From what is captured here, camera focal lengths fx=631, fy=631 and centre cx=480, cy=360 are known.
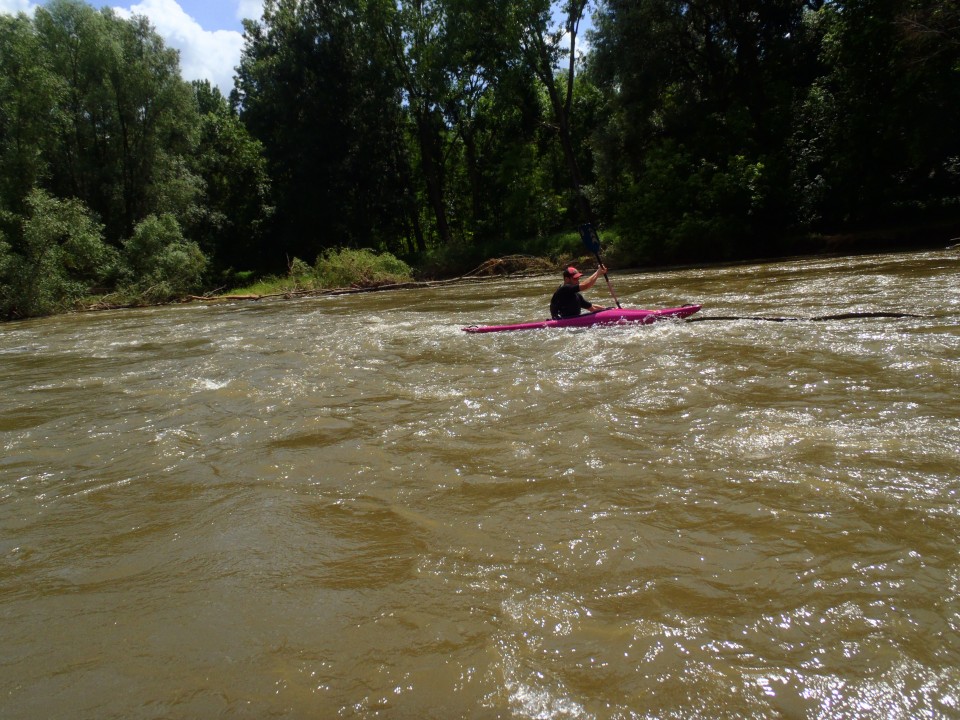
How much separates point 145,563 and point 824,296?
9228 mm

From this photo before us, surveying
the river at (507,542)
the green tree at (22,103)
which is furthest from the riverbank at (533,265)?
the river at (507,542)

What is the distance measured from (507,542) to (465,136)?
1180 inches

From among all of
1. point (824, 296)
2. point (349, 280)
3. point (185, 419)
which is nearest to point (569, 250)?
point (349, 280)

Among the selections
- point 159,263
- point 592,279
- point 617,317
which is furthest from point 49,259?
point 617,317

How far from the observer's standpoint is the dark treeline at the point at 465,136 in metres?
17.2

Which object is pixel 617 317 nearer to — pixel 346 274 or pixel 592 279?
pixel 592 279

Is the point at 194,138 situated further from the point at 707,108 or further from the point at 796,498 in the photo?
the point at 796,498

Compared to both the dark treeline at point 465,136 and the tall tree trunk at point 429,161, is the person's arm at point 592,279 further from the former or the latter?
the tall tree trunk at point 429,161

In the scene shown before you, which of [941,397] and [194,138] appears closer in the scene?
[941,397]

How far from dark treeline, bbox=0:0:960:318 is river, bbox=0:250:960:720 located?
13.6 meters

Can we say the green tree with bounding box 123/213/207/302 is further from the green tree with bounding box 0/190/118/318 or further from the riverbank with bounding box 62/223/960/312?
the green tree with bounding box 0/190/118/318

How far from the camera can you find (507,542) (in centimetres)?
278

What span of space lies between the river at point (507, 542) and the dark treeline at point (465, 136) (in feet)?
44.6

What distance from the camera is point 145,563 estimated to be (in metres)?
2.82
